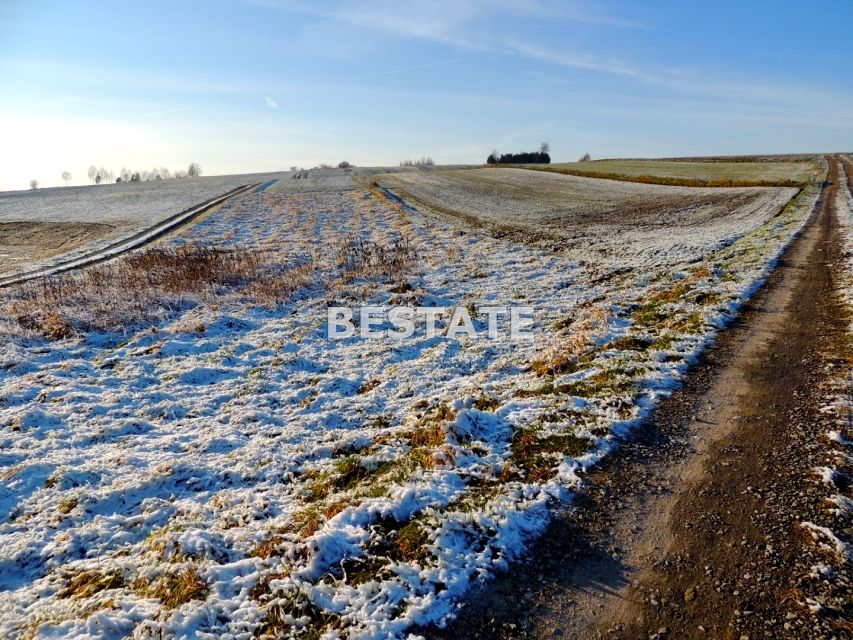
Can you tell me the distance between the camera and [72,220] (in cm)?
4306

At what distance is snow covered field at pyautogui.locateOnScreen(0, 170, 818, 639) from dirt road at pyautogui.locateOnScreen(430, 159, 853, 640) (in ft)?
1.41

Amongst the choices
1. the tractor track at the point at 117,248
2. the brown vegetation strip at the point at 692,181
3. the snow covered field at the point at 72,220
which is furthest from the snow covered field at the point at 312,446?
the brown vegetation strip at the point at 692,181

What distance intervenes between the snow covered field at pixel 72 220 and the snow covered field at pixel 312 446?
1852 cm

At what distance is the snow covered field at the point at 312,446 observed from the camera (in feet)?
16.3

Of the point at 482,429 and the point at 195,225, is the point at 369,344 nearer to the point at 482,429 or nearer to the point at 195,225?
the point at 482,429

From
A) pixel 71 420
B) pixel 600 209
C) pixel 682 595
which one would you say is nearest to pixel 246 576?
pixel 682 595

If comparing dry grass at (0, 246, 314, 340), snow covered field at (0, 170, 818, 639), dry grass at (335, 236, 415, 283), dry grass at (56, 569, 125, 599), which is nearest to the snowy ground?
snow covered field at (0, 170, 818, 639)

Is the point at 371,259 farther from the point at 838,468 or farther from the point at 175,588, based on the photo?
the point at 838,468

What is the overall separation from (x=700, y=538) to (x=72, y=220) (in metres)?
52.8

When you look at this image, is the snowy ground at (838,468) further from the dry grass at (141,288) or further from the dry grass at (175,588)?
the dry grass at (141,288)

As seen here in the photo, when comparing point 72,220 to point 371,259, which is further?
point 72,220

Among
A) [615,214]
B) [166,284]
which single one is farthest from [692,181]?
[166,284]

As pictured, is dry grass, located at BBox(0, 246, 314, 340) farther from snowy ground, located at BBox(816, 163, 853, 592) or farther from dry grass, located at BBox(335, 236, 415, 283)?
snowy ground, located at BBox(816, 163, 853, 592)

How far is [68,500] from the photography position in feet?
23.0
